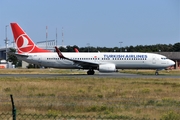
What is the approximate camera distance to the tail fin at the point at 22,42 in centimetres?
5238

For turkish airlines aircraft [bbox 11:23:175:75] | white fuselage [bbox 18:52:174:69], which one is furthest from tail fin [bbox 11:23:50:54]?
white fuselage [bbox 18:52:174:69]

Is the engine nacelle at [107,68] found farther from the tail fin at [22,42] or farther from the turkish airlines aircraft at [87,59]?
the tail fin at [22,42]

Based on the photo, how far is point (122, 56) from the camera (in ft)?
168

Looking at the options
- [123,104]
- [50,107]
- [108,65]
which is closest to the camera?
[50,107]

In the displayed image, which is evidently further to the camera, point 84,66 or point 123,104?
point 84,66

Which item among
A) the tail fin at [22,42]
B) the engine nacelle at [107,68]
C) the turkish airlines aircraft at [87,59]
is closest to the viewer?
the engine nacelle at [107,68]

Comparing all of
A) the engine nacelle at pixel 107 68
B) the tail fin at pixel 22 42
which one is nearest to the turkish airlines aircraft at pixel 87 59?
the tail fin at pixel 22 42

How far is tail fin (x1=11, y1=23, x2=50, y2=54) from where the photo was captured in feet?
172

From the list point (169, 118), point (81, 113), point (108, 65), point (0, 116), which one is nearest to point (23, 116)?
point (0, 116)

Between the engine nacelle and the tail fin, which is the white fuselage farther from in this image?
the engine nacelle

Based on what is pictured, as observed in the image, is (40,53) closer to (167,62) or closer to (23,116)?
(167,62)

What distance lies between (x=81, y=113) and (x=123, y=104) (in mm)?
3115

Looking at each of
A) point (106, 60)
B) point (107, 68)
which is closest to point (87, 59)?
point (106, 60)

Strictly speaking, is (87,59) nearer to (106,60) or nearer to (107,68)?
(106,60)
